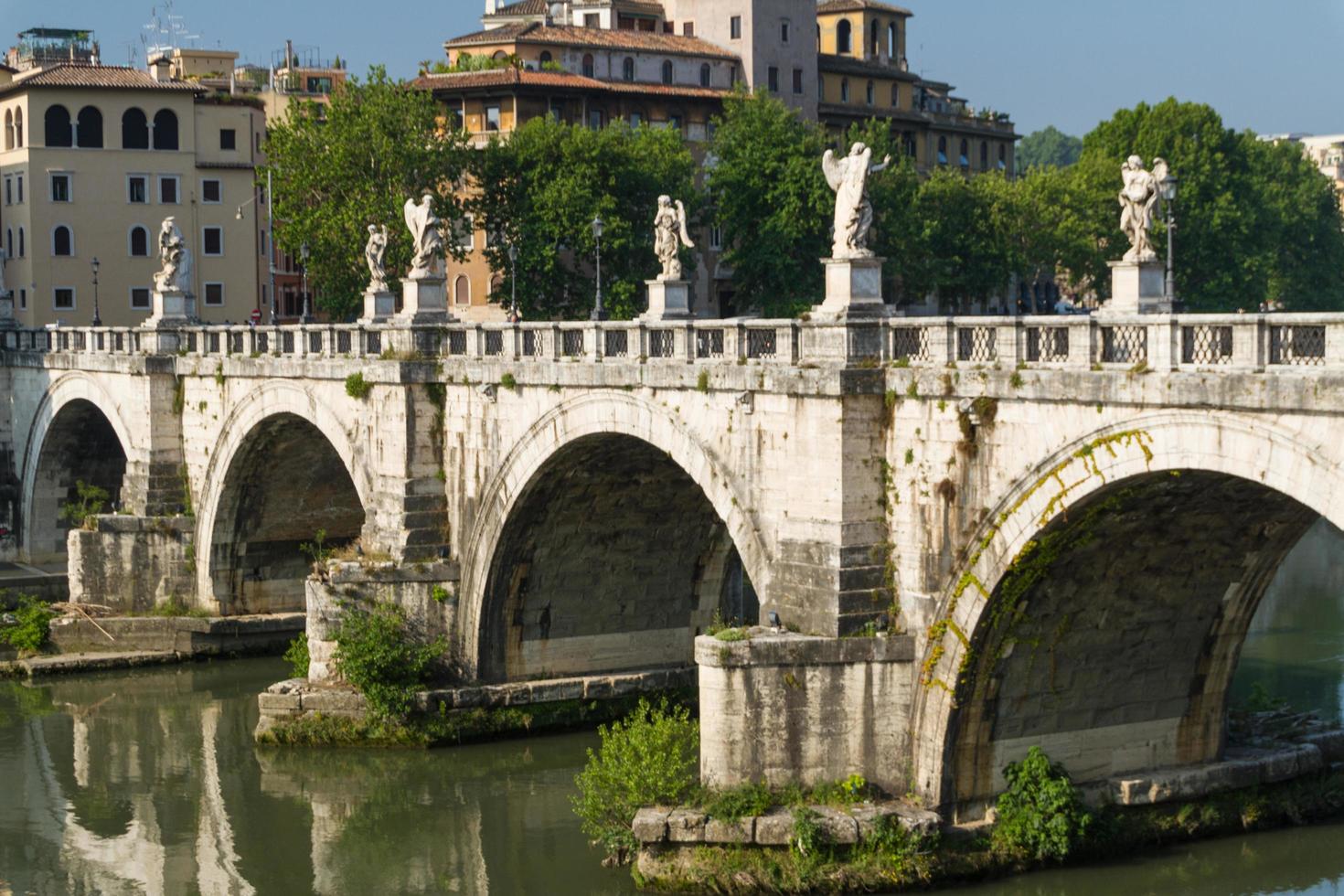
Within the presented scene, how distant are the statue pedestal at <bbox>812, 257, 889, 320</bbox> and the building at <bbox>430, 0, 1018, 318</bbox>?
4119 cm

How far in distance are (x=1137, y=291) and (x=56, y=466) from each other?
113ft

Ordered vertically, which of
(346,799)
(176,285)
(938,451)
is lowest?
(346,799)

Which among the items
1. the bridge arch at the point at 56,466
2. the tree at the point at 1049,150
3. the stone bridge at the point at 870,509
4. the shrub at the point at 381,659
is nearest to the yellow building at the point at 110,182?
Answer: the bridge arch at the point at 56,466

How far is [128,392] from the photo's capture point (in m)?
45.1

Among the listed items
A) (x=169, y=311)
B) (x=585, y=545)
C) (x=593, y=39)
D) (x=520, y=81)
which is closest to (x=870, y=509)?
(x=585, y=545)

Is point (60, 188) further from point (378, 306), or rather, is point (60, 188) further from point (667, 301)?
point (667, 301)

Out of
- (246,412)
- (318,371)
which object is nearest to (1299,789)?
(318,371)

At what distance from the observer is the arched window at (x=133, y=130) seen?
216ft

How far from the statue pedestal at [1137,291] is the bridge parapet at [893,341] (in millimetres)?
990

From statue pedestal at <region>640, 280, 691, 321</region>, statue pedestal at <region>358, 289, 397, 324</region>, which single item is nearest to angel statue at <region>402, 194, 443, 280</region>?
statue pedestal at <region>358, 289, 397, 324</region>

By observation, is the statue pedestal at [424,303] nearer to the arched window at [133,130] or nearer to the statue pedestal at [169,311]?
the statue pedestal at [169,311]

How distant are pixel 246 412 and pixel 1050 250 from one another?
1430 inches

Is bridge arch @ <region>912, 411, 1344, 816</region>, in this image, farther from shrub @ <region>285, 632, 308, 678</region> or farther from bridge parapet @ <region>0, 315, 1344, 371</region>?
shrub @ <region>285, 632, 308, 678</region>

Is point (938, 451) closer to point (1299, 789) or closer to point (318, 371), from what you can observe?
point (1299, 789)
